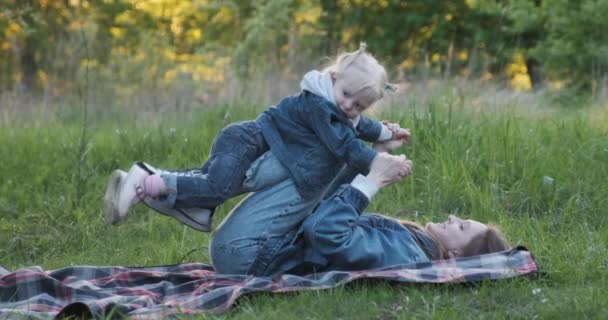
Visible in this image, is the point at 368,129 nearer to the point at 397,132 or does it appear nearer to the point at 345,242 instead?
the point at 397,132

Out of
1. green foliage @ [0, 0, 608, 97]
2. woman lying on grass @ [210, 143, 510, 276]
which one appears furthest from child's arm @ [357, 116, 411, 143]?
green foliage @ [0, 0, 608, 97]

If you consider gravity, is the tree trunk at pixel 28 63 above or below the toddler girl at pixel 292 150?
below

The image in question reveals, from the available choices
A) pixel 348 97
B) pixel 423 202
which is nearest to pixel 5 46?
pixel 423 202

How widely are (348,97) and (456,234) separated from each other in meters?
0.85

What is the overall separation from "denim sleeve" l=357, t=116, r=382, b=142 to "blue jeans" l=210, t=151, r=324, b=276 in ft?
1.30

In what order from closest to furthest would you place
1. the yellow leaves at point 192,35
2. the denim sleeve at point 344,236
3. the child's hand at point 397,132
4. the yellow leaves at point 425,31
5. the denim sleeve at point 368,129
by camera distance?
the denim sleeve at point 344,236 → the denim sleeve at point 368,129 → the child's hand at point 397,132 → the yellow leaves at point 192,35 → the yellow leaves at point 425,31

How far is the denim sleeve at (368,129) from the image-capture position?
432cm

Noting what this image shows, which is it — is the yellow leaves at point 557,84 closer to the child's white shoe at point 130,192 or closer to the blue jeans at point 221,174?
the blue jeans at point 221,174

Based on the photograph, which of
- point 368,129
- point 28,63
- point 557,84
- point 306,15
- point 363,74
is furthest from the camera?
point 28,63

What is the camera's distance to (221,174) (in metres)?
4.08

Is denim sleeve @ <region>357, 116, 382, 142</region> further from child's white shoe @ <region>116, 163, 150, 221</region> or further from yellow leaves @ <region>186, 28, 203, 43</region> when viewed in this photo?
yellow leaves @ <region>186, 28, 203, 43</region>

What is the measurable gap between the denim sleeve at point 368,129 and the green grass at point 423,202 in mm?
863

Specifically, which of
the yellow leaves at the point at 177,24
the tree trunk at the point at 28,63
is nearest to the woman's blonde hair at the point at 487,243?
the yellow leaves at the point at 177,24

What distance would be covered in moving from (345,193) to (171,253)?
1386 millimetres
